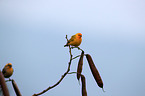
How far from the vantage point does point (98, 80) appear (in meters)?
0.62

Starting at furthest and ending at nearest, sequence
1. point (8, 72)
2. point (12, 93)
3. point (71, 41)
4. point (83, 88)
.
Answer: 1. point (12, 93)
2. point (8, 72)
3. point (71, 41)
4. point (83, 88)

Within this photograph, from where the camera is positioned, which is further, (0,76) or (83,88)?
(83,88)

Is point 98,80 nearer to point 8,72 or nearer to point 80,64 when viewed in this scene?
point 80,64

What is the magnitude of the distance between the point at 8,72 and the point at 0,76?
64 cm

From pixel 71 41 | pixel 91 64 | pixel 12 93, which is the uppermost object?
pixel 71 41

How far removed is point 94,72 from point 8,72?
68cm

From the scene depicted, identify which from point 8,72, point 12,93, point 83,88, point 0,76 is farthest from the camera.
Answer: point 12,93

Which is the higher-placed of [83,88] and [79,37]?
[79,37]

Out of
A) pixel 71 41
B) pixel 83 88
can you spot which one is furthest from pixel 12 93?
pixel 83 88

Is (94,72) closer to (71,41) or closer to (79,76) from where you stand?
(79,76)

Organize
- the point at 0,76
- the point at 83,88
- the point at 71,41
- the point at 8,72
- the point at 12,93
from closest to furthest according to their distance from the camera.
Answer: the point at 0,76
the point at 83,88
the point at 71,41
the point at 8,72
the point at 12,93

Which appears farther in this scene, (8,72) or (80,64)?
(8,72)

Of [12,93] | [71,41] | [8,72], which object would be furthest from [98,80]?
[12,93]

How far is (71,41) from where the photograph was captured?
0.89m
